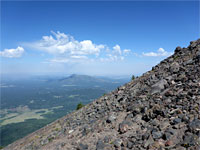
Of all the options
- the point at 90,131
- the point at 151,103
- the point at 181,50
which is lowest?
the point at 90,131

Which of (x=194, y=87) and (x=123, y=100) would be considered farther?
(x=123, y=100)

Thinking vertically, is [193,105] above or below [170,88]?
below

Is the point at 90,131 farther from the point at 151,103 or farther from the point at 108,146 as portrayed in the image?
the point at 151,103

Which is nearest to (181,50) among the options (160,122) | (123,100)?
(123,100)

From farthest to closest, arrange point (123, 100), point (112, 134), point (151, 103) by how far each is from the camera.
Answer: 1. point (123, 100)
2. point (151, 103)
3. point (112, 134)

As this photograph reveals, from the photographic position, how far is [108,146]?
34.7 feet

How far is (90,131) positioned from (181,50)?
1937 centimetres

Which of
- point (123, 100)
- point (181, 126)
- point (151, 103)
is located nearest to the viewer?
point (181, 126)

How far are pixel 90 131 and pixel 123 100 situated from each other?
6122 mm

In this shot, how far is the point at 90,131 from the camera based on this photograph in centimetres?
1426

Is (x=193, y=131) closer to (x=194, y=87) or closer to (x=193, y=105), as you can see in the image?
(x=193, y=105)

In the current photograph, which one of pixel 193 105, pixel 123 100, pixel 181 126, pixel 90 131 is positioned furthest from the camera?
pixel 123 100

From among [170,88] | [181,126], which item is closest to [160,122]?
[181,126]

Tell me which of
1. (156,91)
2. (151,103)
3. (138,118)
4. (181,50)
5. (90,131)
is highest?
(181,50)
